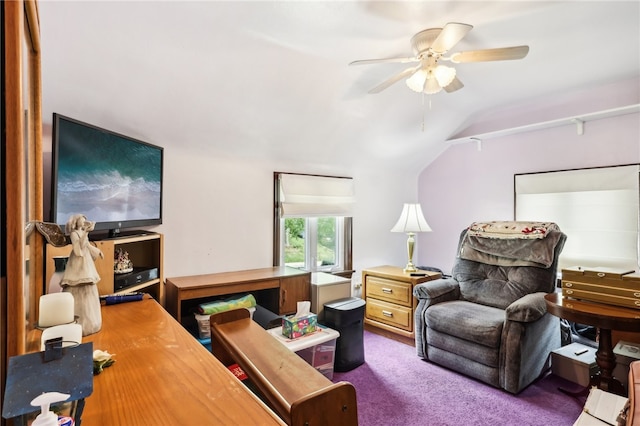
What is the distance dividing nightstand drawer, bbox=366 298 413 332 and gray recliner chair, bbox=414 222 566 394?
1.05ft

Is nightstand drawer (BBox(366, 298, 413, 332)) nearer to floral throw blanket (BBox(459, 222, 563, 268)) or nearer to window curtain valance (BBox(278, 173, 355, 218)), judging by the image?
floral throw blanket (BBox(459, 222, 563, 268))

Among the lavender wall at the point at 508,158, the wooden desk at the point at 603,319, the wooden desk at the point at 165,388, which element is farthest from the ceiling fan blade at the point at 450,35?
the lavender wall at the point at 508,158

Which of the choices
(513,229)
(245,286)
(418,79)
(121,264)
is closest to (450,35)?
(418,79)

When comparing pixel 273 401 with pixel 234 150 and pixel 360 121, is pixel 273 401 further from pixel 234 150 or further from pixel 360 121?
pixel 360 121

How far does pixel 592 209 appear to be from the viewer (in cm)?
312

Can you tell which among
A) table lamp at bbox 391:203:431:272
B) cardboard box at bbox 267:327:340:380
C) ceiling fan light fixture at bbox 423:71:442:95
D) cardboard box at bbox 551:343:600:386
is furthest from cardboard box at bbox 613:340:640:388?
ceiling fan light fixture at bbox 423:71:442:95

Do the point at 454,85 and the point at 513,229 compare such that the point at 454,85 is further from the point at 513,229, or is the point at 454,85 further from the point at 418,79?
the point at 513,229

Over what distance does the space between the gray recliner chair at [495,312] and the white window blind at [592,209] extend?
0.76 metres

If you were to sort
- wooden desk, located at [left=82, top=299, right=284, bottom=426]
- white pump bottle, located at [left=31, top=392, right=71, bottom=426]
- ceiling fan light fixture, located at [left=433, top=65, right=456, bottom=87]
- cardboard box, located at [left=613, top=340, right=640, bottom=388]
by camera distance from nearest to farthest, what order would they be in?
white pump bottle, located at [left=31, top=392, right=71, bottom=426] → wooden desk, located at [left=82, top=299, right=284, bottom=426] → ceiling fan light fixture, located at [left=433, top=65, right=456, bottom=87] → cardboard box, located at [left=613, top=340, right=640, bottom=388]

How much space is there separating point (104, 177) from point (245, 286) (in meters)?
1.22

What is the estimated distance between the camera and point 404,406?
85.4 inches

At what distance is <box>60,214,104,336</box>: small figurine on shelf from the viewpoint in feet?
3.26

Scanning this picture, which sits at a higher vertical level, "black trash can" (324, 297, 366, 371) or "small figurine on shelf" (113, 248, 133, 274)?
"small figurine on shelf" (113, 248, 133, 274)

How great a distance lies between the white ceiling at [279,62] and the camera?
1792 mm
